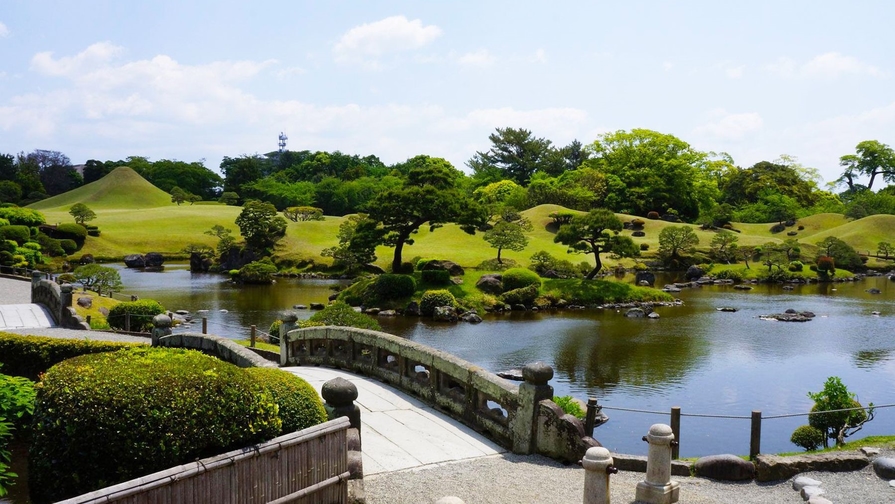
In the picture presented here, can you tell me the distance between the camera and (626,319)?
4319 cm

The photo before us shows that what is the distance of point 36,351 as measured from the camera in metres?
18.8

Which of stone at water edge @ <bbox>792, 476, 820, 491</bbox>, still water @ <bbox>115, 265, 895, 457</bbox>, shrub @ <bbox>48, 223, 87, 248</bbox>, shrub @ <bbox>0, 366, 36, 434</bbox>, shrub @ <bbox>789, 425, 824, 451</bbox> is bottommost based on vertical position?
still water @ <bbox>115, 265, 895, 457</bbox>

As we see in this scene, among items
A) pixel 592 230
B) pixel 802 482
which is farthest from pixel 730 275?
pixel 802 482

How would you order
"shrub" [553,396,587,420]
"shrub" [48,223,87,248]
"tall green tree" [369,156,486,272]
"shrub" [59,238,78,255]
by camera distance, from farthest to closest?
"shrub" [48,223,87,248] → "shrub" [59,238,78,255] → "tall green tree" [369,156,486,272] → "shrub" [553,396,587,420]

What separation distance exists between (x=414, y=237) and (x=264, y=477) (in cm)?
6892

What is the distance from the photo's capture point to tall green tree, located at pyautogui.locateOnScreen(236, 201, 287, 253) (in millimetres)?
→ 72438

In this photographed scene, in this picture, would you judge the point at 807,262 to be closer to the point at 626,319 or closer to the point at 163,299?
the point at 626,319

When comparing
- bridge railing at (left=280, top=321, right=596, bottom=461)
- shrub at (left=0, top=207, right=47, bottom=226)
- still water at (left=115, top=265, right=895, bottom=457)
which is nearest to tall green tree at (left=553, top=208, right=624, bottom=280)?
still water at (left=115, top=265, right=895, bottom=457)

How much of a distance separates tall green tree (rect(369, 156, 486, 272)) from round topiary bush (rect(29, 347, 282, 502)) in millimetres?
41209

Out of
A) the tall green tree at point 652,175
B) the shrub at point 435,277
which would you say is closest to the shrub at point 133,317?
the shrub at point 435,277

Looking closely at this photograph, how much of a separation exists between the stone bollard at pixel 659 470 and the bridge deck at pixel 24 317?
24814mm

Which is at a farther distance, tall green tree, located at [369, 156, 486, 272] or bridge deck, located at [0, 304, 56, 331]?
tall green tree, located at [369, 156, 486, 272]

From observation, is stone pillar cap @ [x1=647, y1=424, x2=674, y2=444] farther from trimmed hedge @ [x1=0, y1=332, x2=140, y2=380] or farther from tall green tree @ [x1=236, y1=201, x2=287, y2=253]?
tall green tree @ [x1=236, y1=201, x2=287, y2=253]

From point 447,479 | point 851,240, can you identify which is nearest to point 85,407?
point 447,479
